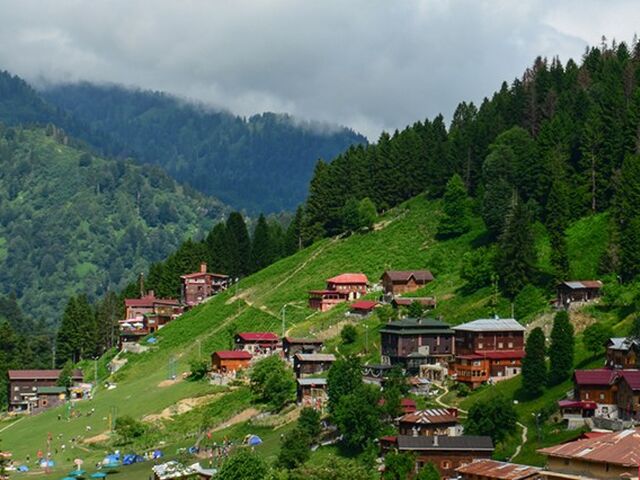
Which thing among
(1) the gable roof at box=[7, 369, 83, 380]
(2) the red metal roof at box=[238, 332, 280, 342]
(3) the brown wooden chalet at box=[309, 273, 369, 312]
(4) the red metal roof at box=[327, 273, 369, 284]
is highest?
(4) the red metal roof at box=[327, 273, 369, 284]

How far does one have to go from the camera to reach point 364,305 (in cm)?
14012

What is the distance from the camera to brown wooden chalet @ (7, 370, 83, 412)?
158 m

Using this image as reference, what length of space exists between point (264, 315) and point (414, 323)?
3687 cm

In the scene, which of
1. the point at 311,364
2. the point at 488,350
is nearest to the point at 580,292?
the point at 488,350

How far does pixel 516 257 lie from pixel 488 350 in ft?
51.9

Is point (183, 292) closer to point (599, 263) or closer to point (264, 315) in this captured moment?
point (264, 315)

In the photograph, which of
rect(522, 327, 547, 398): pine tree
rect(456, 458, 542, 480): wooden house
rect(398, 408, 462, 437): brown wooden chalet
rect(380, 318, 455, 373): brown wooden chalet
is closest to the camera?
rect(456, 458, 542, 480): wooden house

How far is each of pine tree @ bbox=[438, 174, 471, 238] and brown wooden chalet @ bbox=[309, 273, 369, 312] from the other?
1270cm

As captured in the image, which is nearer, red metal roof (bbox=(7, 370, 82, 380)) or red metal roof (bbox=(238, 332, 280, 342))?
red metal roof (bbox=(238, 332, 280, 342))

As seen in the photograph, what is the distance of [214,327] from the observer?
15775 centimetres

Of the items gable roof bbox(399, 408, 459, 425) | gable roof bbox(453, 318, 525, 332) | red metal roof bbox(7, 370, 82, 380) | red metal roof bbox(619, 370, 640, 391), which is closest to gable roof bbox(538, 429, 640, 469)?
red metal roof bbox(619, 370, 640, 391)

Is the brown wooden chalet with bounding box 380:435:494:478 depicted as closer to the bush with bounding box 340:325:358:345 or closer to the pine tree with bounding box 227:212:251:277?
the bush with bounding box 340:325:358:345

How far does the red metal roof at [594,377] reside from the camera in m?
93.2

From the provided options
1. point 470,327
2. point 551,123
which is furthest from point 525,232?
point 551,123
